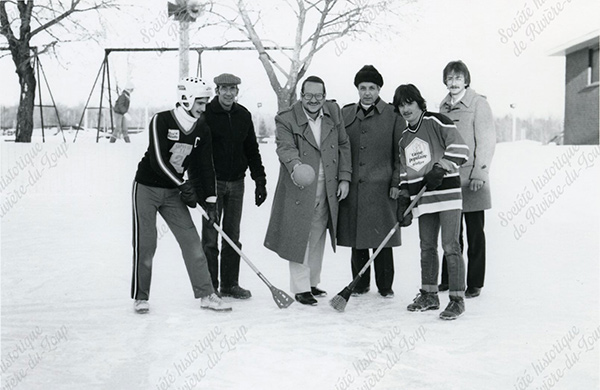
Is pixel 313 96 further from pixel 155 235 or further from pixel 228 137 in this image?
pixel 155 235

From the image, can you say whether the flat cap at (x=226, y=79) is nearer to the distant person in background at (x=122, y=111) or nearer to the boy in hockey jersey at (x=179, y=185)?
the boy in hockey jersey at (x=179, y=185)

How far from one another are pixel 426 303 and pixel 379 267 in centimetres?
64

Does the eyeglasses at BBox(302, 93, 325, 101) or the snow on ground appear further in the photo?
the eyeglasses at BBox(302, 93, 325, 101)

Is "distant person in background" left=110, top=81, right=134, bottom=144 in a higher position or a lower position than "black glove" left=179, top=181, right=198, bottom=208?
higher

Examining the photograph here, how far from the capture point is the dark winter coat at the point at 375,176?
5.40 metres

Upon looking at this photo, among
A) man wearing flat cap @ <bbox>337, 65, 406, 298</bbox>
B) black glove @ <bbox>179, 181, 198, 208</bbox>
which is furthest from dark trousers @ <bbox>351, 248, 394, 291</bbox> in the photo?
black glove @ <bbox>179, 181, 198, 208</bbox>

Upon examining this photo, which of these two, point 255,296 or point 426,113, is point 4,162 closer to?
point 255,296

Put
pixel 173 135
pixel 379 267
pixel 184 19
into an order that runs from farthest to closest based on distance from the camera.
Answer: pixel 184 19
pixel 379 267
pixel 173 135

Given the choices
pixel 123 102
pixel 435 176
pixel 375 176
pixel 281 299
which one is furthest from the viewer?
pixel 123 102

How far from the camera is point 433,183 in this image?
4.74m

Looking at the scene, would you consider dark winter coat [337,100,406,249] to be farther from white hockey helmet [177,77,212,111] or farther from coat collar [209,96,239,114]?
white hockey helmet [177,77,212,111]

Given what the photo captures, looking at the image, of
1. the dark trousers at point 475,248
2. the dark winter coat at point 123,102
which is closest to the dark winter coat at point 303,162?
the dark trousers at point 475,248

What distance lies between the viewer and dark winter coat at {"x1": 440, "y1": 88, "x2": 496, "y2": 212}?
5.28 m

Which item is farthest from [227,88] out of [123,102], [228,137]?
[123,102]
